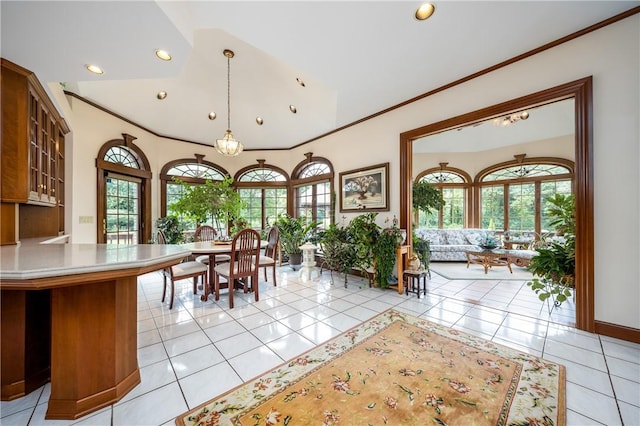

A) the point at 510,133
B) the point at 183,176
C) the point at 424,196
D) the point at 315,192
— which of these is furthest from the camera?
the point at 510,133

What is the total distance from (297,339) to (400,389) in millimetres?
998

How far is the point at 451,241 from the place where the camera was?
6.36 meters

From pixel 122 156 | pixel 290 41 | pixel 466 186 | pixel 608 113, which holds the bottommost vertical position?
pixel 466 186

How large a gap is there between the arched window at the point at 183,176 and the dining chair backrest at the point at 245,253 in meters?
2.50

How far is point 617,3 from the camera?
2092 millimetres

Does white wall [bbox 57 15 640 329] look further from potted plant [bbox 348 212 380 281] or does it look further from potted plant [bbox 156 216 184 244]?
potted plant [bbox 156 216 184 244]

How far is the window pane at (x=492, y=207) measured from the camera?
6.90 meters

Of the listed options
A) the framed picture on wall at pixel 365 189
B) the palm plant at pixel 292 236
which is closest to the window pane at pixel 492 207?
the framed picture on wall at pixel 365 189

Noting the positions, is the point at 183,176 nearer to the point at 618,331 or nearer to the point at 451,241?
the point at 451,241

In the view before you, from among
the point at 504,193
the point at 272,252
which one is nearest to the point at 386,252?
the point at 272,252

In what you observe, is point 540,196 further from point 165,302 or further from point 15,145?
point 15,145

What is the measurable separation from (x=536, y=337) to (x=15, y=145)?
5.01m

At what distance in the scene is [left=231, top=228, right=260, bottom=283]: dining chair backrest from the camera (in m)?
3.06

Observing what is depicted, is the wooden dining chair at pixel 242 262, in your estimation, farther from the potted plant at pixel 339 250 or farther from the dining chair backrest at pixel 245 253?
the potted plant at pixel 339 250
